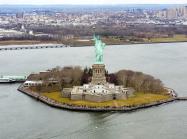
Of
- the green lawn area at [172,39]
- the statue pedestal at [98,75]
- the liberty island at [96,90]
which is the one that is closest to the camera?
the liberty island at [96,90]

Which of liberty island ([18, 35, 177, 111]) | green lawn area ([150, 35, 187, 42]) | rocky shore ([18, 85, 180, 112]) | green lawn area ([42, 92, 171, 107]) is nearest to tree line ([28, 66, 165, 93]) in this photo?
liberty island ([18, 35, 177, 111])

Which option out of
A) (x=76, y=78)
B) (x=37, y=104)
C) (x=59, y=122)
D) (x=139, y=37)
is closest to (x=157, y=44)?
(x=139, y=37)

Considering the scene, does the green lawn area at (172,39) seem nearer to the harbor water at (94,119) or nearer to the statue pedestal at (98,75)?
the harbor water at (94,119)

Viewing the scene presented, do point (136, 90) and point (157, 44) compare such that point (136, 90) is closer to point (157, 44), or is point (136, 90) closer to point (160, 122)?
point (160, 122)

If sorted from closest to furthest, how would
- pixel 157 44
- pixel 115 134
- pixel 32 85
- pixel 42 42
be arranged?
1. pixel 115 134
2. pixel 32 85
3. pixel 157 44
4. pixel 42 42

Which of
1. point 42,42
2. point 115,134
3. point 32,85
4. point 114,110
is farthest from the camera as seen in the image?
point 42,42

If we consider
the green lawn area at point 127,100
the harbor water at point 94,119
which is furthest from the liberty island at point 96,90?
the harbor water at point 94,119

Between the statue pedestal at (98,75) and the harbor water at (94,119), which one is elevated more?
the statue pedestal at (98,75)

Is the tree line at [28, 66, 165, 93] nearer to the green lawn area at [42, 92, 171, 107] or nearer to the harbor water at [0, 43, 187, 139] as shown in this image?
the green lawn area at [42, 92, 171, 107]

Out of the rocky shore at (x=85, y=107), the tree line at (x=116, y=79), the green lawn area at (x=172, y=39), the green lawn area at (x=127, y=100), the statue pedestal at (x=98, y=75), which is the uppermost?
the statue pedestal at (x=98, y=75)
